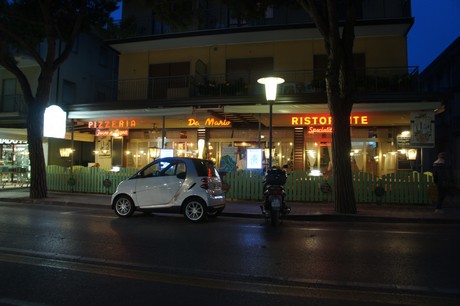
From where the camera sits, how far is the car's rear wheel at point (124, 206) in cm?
1045

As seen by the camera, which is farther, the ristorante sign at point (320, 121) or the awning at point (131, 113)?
the ristorante sign at point (320, 121)

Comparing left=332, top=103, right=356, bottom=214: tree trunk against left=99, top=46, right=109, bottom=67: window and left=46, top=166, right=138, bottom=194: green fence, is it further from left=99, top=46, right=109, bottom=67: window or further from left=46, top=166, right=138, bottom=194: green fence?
left=99, top=46, right=109, bottom=67: window

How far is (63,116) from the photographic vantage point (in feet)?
54.2

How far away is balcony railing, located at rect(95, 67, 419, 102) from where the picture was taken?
53.6 feet

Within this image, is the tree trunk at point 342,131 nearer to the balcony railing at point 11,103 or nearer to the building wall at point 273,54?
the building wall at point 273,54

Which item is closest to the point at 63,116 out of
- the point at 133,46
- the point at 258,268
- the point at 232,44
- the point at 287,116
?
the point at 133,46

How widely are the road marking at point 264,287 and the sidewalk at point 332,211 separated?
613 cm

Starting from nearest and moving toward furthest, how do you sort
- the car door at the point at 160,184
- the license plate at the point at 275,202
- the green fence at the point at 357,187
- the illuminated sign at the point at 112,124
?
the license plate at the point at 275,202 → the car door at the point at 160,184 → the green fence at the point at 357,187 → the illuminated sign at the point at 112,124

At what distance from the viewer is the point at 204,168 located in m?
10.1

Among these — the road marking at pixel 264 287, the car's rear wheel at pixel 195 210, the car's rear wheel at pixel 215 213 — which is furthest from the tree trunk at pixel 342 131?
the road marking at pixel 264 287

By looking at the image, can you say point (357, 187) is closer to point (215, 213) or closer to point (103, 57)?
point (215, 213)

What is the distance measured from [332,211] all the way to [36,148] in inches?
454

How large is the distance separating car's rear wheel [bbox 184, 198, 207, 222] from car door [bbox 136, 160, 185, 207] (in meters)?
0.50

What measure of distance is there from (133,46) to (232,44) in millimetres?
5634
